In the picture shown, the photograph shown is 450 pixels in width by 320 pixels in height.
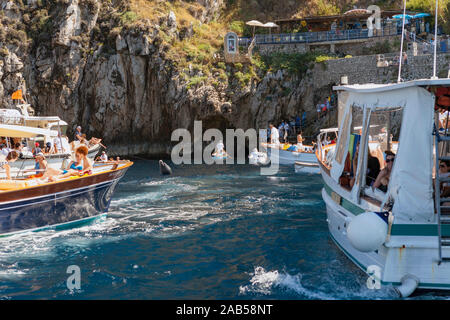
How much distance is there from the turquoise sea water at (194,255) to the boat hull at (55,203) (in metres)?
0.35

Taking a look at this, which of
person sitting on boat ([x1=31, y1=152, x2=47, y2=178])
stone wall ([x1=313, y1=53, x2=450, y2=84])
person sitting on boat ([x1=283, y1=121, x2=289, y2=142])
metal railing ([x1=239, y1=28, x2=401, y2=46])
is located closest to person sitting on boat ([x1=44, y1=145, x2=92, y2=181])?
person sitting on boat ([x1=31, y1=152, x2=47, y2=178])

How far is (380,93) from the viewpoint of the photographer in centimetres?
862

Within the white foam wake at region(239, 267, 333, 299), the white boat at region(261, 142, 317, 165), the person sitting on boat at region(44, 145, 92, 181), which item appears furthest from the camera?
the white boat at region(261, 142, 317, 165)

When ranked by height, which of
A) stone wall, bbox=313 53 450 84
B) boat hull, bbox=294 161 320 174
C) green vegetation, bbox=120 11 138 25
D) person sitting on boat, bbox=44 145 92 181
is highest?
green vegetation, bbox=120 11 138 25

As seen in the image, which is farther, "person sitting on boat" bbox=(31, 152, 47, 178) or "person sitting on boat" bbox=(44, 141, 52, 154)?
"person sitting on boat" bbox=(44, 141, 52, 154)

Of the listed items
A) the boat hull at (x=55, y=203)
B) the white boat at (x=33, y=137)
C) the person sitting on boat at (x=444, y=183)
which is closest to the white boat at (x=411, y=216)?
the person sitting on boat at (x=444, y=183)

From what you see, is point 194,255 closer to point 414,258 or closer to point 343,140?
point 343,140

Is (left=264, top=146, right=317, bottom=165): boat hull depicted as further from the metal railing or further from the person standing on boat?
the person standing on boat

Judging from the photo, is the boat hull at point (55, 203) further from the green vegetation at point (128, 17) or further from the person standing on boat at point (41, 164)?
the green vegetation at point (128, 17)

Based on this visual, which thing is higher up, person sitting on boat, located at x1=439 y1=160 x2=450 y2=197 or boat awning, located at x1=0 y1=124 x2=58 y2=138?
boat awning, located at x1=0 y1=124 x2=58 y2=138

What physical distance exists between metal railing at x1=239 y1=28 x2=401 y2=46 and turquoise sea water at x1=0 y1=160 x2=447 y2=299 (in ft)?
70.3

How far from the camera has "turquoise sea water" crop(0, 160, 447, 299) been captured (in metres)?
8.73
